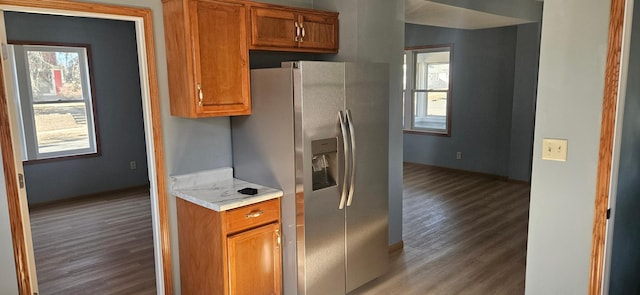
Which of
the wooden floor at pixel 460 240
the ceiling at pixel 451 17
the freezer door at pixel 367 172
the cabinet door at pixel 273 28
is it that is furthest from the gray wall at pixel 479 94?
the cabinet door at pixel 273 28

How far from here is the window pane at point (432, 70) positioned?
24.3 feet

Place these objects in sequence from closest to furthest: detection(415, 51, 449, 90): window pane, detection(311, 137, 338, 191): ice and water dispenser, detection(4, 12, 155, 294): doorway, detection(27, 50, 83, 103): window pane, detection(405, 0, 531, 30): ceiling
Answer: detection(311, 137, 338, 191): ice and water dispenser → detection(405, 0, 531, 30): ceiling → detection(4, 12, 155, 294): doorway → detection(27, 50, 83, 103): window pane → detection(415, 51, 449, 90): window pane

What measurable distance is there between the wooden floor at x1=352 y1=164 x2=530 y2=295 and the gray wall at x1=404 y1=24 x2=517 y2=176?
59cm

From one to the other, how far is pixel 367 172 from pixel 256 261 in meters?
0.99

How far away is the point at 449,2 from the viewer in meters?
4.64

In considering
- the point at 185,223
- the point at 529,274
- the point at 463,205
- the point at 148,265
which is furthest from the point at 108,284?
the point at 463,205

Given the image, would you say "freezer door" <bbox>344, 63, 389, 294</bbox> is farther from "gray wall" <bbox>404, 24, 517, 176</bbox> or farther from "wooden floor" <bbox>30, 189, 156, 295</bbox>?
"gray wall" <bbox>404, 24, 517, 176</bbox>

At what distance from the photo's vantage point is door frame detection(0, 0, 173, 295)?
2.32m

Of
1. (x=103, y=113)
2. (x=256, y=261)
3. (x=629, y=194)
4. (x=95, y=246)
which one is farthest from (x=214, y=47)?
(x=103, y=113)

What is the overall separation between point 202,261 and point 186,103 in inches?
39.8

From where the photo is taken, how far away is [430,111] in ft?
25.4

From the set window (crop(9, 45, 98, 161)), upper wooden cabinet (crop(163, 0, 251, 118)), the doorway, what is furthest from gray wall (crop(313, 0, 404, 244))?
window (crop(9, 45, 98, 161))

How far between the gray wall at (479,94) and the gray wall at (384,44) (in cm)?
350

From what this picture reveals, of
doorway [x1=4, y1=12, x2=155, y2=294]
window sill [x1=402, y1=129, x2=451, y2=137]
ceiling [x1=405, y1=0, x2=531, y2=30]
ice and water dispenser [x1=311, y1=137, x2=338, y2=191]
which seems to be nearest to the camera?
ice and water dispenser [x1=311, y1=137, x2=338, y2=191]
